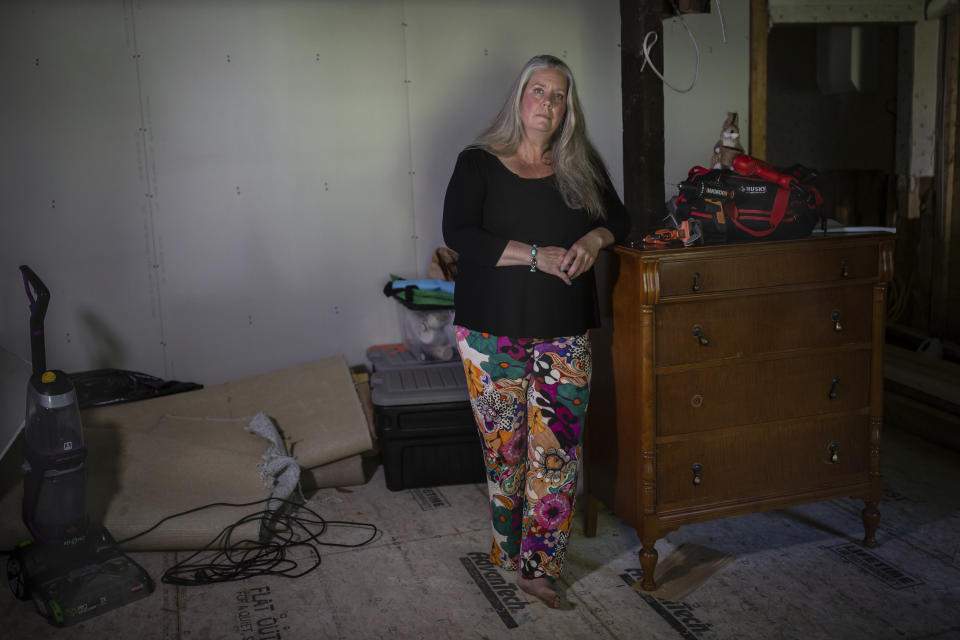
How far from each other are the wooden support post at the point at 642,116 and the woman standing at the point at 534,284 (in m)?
0.87

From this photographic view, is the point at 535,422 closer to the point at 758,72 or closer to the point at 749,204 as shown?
the point at 749,204

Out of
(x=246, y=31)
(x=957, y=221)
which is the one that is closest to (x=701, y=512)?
(x=246, y=31)

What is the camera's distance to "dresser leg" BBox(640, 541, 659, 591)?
2.59m

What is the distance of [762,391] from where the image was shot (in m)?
2.64

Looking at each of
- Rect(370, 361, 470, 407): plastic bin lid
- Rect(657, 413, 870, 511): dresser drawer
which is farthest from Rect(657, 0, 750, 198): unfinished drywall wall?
Rect(657, 413, 870, 511): dresser drawer

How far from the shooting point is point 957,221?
469 cm

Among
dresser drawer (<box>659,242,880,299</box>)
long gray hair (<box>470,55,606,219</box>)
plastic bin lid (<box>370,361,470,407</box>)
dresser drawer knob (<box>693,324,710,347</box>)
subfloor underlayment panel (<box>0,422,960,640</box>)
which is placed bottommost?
subfloor underlayment panel (<box>0,422,960,640</box>)

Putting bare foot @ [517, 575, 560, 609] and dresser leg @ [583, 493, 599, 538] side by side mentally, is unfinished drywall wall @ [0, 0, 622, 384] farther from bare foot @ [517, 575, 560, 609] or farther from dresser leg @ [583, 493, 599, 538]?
bare foot @ [517, 575, 560, 609]

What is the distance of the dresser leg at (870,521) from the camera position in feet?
9.24

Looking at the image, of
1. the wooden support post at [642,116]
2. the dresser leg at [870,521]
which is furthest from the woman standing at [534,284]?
the dresser leg at [870,521]

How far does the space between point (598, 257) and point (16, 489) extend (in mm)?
2234

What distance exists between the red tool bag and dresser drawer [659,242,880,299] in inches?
3.1

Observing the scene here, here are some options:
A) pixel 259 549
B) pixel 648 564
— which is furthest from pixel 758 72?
pixel 259 549

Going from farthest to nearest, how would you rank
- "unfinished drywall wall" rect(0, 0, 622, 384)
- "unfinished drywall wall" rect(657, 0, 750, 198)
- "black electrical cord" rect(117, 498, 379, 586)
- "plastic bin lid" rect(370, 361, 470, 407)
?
"unfinished drywall wall" rect(657, 0, 750, 198) → "unfinished drywall wall" rect(0, 0, 622, 384) → "plastic bin lid" rect(370, 361, 470, 407) → "black electrical cord" rect(117, 498, 379, 586)
